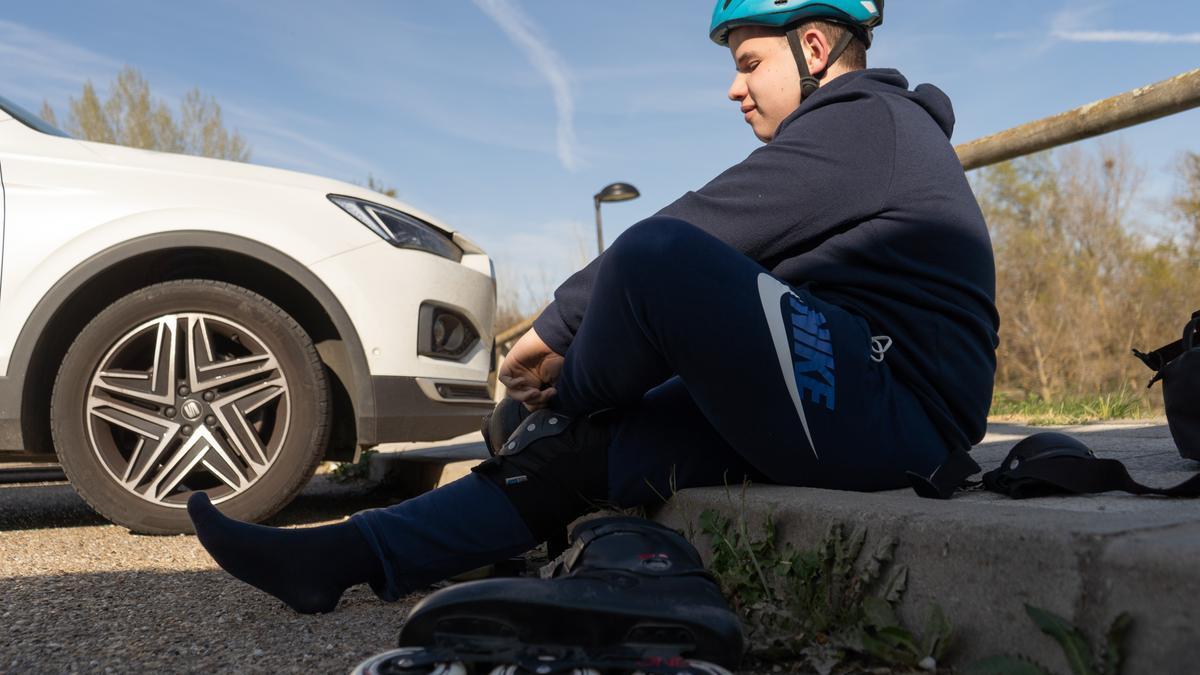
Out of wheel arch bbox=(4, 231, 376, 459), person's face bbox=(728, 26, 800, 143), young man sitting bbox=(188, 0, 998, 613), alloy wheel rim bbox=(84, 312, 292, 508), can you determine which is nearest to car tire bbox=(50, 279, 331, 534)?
alloy wheel rim bbox=(84, 312, 292, 508)

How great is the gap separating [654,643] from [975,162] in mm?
3981

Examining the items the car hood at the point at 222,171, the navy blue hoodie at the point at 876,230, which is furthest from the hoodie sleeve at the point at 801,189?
the car hood at the point at 222,171

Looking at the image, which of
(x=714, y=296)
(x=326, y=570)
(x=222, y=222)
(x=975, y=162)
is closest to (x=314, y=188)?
(x=222, y=222)

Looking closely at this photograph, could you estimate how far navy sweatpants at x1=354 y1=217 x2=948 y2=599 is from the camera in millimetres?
1667

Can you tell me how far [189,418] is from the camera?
3098 millimetres

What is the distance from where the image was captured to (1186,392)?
2035mm

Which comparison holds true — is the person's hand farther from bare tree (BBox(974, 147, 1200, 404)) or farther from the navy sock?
bare tree (BBox(974, 147, 1200, 404))

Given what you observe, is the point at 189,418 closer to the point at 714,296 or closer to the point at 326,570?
the point at 326,570

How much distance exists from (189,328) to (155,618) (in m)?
1.37

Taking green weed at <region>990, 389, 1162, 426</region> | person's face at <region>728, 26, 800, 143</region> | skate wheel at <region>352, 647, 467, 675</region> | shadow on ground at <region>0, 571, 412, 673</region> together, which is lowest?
green weed at <region>990, 389, 1162, 426</region>

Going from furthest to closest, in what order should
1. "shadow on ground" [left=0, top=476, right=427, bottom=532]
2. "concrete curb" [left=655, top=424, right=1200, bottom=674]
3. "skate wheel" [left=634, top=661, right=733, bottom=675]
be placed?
"shadow on ground" [left=0, top=476, right=427, bottom=532]
"skate wheel" [left=634, top=661, right=733, bottom=675]
"concrete curb" [left=655, top=424, right=1200, bottom=674]

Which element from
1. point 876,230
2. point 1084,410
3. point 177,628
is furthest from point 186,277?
point 1084,410

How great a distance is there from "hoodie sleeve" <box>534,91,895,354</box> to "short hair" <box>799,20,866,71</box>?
1.12 ft

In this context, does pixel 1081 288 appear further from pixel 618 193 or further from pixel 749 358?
pixel 749 358
